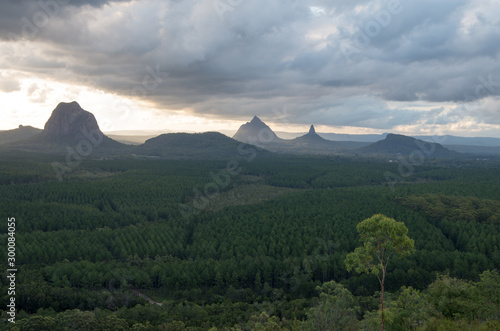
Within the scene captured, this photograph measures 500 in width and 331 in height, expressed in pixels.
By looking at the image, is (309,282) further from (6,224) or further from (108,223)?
(6,224)

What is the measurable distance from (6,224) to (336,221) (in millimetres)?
90077

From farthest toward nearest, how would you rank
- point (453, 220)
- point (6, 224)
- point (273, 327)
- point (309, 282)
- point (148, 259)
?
point (453, 220) < point (6, 224) < point (148, 259) < point (309, 282) < point (273, 327)

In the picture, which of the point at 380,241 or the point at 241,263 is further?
the point at 241,263

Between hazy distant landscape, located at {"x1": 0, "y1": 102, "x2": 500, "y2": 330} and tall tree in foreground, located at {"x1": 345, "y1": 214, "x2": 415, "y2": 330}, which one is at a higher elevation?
tall tree in foreground, located at {"x1": 345, "y1": 214, "x2": 415, "y2": 330}

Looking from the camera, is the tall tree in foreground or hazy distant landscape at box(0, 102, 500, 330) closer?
the tall tree in foreground

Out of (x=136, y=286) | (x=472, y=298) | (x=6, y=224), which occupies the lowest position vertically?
(x=136, y=286)

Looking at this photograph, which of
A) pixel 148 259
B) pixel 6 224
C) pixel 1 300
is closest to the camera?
pixel 1 300

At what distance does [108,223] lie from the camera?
99625mm

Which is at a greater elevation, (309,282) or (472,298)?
(472,298)

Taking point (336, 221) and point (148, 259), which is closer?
point (148, 259)

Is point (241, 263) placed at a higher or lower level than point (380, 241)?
lower

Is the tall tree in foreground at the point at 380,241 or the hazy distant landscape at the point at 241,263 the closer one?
the tall tree in foreground at the point at 380,241

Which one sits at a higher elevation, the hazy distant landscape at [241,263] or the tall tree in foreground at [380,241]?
the tall tree in foreground at [380,241]

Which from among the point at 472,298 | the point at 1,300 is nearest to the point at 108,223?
the point at 1,300
